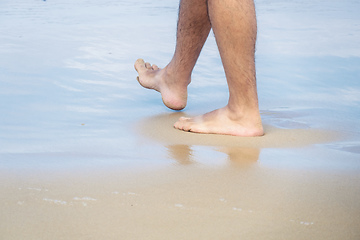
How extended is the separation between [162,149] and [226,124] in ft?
1.07

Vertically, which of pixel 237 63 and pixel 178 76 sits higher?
pixel 237 63

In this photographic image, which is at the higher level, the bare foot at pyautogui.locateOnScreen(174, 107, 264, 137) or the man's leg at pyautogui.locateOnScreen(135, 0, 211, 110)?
the man's leg at pyautogui.locateOnScreen(135, 0, 211, 110)

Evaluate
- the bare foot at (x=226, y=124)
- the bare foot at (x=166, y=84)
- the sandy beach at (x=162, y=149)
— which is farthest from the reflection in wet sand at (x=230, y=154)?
the bare foot at (x=166, y=84)

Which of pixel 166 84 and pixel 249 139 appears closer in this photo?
pixel 249 139

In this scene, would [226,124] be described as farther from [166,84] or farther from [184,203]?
[184,203]

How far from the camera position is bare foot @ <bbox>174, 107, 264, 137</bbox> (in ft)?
5.43

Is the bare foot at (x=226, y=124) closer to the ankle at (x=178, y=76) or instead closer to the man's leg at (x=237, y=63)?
the man's leg at (x=237, y=63)

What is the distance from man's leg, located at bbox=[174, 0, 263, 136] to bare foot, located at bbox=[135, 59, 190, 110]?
0.33 meters

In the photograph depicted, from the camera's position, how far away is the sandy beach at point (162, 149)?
Result: 94cm

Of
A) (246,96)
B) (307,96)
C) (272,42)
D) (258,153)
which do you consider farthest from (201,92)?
(272,42)

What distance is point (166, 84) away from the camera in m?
2.13

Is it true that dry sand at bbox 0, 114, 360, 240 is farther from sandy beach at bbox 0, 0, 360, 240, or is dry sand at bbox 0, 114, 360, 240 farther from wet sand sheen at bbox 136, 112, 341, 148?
wet sand sheen at bbox 136, 112, 341, 148

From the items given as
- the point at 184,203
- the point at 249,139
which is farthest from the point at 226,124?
the point at 184,203

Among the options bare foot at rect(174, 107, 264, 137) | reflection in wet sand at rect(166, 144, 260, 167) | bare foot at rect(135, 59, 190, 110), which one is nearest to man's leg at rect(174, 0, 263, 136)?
bare foot at rect(174, 107, 264, 137)
